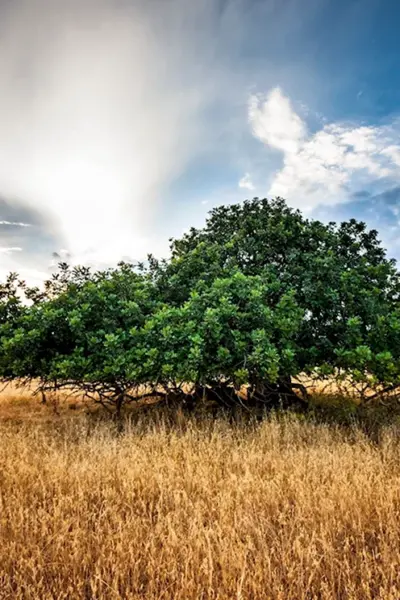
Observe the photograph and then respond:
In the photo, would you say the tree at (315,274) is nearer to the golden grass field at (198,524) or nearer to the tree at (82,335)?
the tree at (82,335)

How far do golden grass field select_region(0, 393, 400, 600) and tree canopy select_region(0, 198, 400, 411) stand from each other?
194 cm

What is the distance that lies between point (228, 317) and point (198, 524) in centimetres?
498

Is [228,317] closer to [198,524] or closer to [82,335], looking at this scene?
[82,335]

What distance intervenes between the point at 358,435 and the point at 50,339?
7.69m

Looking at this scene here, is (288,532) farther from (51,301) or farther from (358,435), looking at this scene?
(51,301)

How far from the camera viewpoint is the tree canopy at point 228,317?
906 centimetres

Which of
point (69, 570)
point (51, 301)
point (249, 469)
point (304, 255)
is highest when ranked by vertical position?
point (304, 255)

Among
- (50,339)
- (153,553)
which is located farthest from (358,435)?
(50,339)

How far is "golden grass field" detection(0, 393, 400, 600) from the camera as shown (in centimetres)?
368

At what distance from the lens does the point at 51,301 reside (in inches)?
424

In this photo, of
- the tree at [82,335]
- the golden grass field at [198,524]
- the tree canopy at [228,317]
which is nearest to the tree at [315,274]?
the tree canopy at [228,317]

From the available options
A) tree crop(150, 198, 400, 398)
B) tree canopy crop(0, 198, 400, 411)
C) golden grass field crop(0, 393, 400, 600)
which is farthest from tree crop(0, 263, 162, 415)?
golden grass field crop(0, 393, 400, 600)

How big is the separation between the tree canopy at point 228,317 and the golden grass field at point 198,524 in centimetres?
194

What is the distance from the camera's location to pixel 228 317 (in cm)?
918
